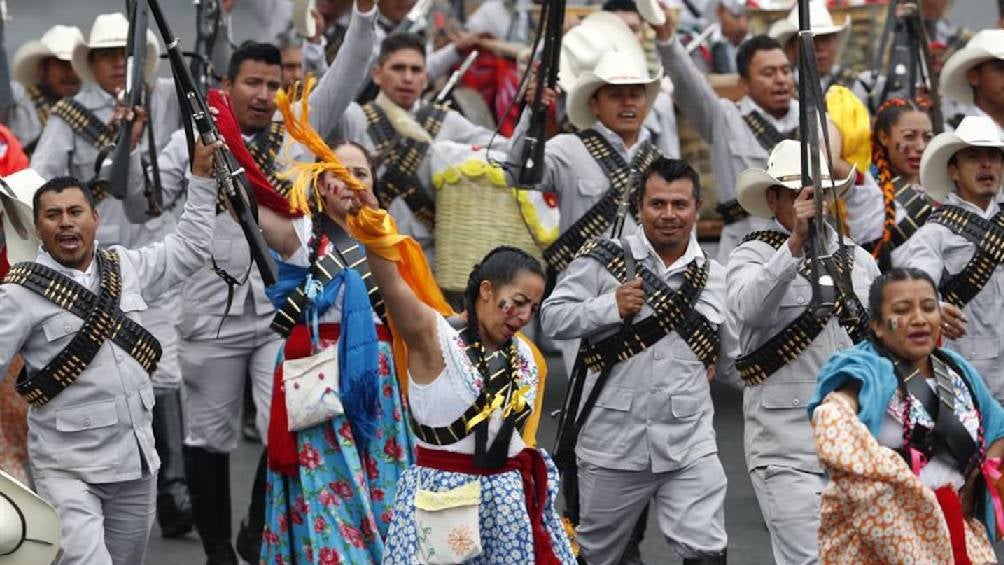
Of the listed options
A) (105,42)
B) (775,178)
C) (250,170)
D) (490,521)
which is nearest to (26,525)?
(490,521)

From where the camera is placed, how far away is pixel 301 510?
8.34m

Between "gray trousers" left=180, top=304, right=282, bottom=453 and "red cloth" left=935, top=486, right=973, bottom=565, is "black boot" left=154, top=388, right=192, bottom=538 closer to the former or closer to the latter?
"gray trousers" left=180, top=304, right=282, bottom=453

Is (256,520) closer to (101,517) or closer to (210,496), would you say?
(210,496)

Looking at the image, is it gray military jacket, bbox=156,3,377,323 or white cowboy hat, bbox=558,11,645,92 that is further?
white cowboy hat, bbox=558,11,645,92

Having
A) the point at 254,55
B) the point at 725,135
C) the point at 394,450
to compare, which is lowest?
the point at 394,450

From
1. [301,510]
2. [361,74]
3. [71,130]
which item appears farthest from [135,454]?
[71,130]

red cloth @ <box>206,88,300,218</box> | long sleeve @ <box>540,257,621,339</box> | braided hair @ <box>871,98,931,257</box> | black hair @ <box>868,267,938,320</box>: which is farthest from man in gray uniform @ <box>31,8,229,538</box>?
black hair @ <box>868,267,938,320</box>

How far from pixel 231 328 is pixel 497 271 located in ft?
8.22

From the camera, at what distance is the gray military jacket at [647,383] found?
835 cm

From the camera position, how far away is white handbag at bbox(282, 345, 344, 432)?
8.18 m

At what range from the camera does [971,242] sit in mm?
9055

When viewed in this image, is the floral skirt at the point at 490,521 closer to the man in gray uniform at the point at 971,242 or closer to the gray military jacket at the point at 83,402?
the gray military jacket at the point at 83,402

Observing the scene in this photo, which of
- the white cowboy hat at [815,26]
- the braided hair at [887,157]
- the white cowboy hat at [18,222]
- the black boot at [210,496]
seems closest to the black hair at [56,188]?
the white cowboy hat at [18,222]

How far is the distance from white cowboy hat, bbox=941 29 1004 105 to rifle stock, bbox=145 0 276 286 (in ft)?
12.8
